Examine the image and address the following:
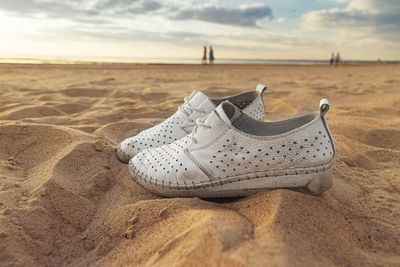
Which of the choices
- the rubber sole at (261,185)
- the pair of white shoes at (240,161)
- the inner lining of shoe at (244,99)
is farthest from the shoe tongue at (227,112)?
the inner lining of shoe at (244,99)

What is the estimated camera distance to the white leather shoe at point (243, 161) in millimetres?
1176

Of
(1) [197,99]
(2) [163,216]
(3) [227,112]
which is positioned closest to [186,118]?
(1) [197,99]

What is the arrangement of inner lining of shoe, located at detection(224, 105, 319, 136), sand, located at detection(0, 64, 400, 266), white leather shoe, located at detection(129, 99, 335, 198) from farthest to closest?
inner lining of shoe, located at detection(224, 105, 319, 136)
white leather shoe, located at detection(129, 99, 335, 198)
sand, located at detection(0, 64, 400, 266)

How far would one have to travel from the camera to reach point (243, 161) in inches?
47.4

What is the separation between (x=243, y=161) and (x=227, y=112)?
0.26 m

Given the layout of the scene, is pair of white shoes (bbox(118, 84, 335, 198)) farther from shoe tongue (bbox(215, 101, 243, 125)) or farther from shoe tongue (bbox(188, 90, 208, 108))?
shoe tongue (bbox(188, 90, 208, 108))

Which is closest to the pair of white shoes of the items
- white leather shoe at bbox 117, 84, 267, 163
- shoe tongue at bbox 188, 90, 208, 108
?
white leather shoe at bbox 117, 84, 267, 163

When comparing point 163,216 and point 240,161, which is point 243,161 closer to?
point 240,161

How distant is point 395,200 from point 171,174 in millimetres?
1032

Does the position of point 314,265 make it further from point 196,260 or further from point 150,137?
point 150,137

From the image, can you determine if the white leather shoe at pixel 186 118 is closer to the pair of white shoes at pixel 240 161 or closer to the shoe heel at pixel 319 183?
the pair of white shoes at pixel 240 161

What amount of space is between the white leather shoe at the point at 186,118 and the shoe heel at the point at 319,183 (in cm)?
62

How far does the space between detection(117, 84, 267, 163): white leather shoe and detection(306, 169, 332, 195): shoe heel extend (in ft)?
2.02

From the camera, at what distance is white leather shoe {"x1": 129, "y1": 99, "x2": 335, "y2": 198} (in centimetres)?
118
